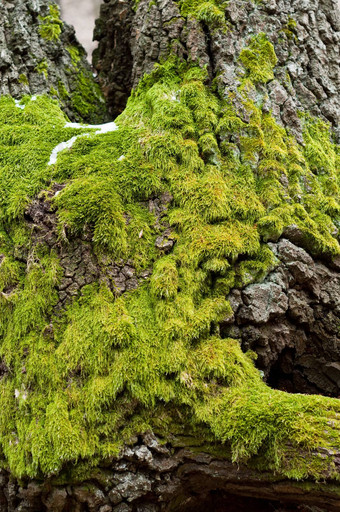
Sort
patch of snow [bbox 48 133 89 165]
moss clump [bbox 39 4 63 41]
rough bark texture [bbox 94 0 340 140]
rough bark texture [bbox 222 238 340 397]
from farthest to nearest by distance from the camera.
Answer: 1. moss clump [bbox 39 4 63 41]
2. rough bark texture [bbox 94 0 340 140]
3. patch of snow [bbox 48 133 89 165]
4. rough bark texture [bbox 222 238 340 397]

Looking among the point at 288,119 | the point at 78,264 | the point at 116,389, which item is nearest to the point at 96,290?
the point at 78,264

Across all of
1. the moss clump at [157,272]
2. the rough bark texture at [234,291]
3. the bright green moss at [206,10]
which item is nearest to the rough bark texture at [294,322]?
the rough bark texture at [234,291]

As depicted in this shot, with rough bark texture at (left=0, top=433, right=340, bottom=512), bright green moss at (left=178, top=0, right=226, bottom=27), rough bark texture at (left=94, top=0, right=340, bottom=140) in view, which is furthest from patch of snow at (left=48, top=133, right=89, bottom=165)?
rough bark texture at (left=0, top=433, right=340, bottom=512)

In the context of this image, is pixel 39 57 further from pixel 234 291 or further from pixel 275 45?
pixel 234 291

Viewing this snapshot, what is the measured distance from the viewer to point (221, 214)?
4.52 metres

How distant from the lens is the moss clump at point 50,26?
292 inches

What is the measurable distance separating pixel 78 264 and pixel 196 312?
1.32m

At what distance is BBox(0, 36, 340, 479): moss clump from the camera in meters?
3.45

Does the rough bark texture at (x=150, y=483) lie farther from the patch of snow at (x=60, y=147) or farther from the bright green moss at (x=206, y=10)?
the bright green moss at (x=206, y=10)

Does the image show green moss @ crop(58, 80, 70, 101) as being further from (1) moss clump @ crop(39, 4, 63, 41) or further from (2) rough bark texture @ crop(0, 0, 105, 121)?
(1) moss clump @ crop(39, 4, 63, 41)

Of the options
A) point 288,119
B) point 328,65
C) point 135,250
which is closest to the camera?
point 135,250

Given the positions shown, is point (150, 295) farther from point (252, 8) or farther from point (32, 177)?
point (252, 8)

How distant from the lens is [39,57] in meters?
7.07

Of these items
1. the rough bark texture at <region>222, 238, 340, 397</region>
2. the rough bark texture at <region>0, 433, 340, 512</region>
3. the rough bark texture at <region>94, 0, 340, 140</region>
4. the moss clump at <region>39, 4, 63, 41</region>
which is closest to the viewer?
the rough bark texture at <region>0, 433, 340, 512</region>
